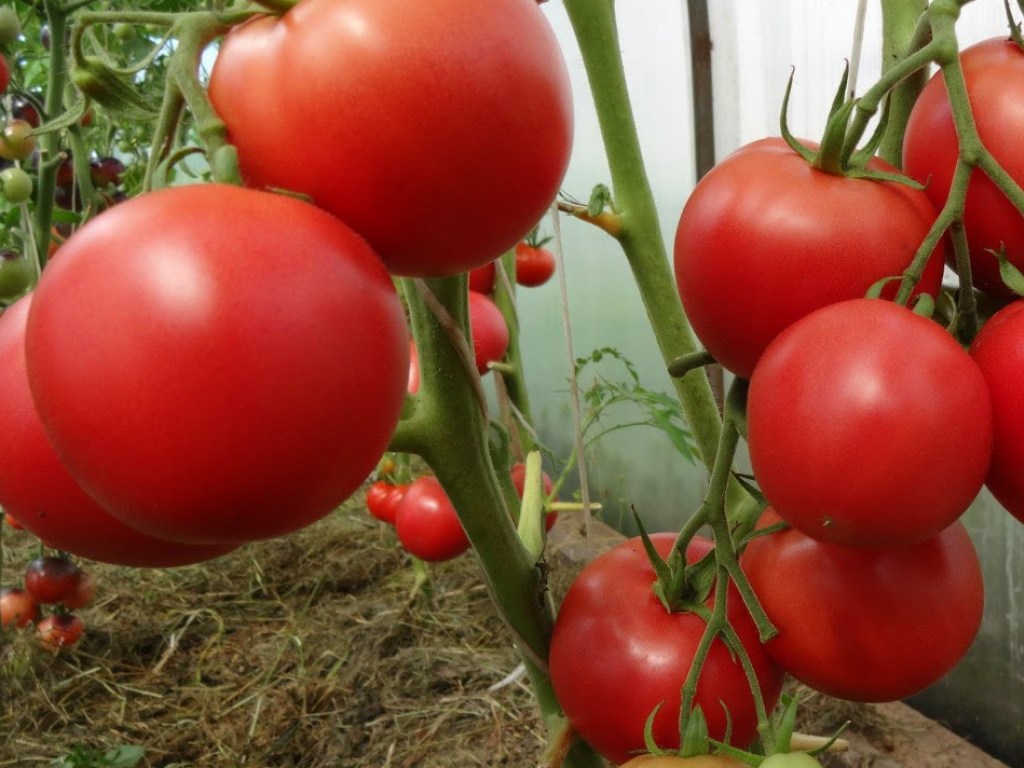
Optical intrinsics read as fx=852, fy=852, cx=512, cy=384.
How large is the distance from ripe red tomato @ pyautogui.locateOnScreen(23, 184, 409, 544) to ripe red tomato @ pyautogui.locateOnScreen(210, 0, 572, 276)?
2 cm

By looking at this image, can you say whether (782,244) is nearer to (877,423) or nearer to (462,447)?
(877,423)

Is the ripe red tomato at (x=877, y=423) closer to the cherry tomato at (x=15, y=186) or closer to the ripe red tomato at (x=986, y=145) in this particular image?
the ripe red tomato at (x=986, y=145)

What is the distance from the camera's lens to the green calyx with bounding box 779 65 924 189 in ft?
0.89

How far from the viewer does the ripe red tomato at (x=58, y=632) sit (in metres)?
1.40

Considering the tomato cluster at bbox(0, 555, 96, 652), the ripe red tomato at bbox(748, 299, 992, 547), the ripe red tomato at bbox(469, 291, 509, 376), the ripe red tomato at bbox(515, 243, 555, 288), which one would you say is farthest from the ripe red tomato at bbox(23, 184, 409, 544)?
the tomato cluster at bbox(0, 555, 96, 652)

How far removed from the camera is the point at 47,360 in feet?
0.63

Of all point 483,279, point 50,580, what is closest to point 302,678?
point 50,580

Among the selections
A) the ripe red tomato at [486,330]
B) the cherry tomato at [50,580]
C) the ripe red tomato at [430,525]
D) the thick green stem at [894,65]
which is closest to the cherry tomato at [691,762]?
the thick green stem at [894,65]

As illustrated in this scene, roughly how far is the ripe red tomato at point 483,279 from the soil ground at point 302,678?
325 millimetres

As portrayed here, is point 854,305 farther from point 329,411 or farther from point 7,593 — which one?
point 7,593

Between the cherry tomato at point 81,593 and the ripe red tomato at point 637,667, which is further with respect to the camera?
the cherry tomato at point 81,593

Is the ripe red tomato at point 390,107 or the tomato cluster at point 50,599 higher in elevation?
the ripe red tomato at point 390,107

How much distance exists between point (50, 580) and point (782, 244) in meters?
1.35

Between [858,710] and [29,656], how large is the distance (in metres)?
1.27
